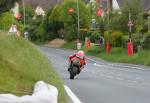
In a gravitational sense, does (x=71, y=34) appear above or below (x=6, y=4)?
below

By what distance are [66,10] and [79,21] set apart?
118 inches

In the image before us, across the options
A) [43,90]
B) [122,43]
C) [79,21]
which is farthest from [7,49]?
[79,21]

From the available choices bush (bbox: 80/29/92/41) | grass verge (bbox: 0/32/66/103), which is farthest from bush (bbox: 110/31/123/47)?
grass verge (bbox: 0/32/66/103)

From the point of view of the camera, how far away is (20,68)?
1487 centimetres

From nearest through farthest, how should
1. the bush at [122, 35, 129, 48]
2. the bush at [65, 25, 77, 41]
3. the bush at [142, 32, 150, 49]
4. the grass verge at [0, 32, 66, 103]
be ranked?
the grass verge at [0, 32, 66, 103] < the bush at [142, 32, 150, 49] < the bush at [122, 35, 129, 48] < the bush at [65, 25, 77, 41]

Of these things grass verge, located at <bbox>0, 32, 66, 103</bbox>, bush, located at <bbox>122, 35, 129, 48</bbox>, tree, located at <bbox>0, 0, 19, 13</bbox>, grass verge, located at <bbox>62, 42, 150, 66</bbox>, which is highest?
tree, located at <bbox>0, 0, 19, 13</bbox>

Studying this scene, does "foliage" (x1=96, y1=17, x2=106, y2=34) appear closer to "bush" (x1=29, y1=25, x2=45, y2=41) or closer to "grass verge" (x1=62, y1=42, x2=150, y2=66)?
"grass verge" (x1=62, y1=42, x2=150, y2=66)

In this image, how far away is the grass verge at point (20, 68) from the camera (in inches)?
510

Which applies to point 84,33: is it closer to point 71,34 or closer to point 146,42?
point 71,34

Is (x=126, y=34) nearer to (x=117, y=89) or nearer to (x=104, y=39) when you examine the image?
(x=104, y=39)

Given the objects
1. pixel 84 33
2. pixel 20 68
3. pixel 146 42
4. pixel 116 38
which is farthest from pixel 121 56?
pixel 20 68

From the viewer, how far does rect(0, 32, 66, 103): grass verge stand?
1295 centimetres

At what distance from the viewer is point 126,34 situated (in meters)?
63.2

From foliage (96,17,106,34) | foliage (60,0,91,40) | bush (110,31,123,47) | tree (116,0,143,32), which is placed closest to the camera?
Answer: bush (110,31,123,47)
